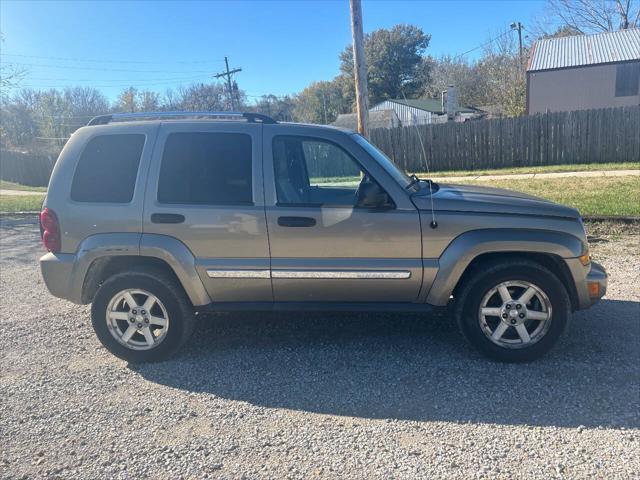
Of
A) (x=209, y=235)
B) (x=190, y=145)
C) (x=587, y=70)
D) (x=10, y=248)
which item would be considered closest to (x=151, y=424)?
(x=209, y=235)

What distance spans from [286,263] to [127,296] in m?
1.36

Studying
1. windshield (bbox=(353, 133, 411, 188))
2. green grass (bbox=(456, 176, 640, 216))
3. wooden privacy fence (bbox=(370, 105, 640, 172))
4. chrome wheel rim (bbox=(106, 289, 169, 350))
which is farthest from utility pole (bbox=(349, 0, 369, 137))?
wooden privacy fence (bbox=(370, 105, 640, 172))

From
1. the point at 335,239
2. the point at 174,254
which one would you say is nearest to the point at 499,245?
the point at 335,239

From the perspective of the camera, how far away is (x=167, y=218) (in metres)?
3.72

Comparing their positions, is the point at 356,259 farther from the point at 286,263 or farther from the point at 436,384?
the point at 436,384

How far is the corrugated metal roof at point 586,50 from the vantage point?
23.7 m

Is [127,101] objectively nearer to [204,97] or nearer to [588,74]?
[204,97]

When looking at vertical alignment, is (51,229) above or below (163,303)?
above

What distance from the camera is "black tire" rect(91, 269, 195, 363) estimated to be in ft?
12.5

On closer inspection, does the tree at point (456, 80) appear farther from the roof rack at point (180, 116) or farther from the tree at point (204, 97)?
the roof rack at point (180, 116)

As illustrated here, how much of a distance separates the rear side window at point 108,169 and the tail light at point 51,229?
0.76ft

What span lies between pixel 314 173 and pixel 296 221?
2.38ft

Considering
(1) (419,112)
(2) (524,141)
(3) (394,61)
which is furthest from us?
(3) (394,61)

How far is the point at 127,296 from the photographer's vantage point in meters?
3.85
